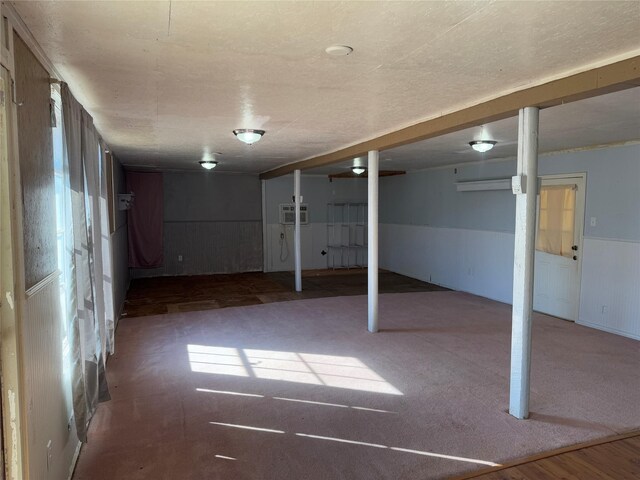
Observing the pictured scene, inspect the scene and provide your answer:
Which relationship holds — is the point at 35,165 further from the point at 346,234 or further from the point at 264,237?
the point at 346,234

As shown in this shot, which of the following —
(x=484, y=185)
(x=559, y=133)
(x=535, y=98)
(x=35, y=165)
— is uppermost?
(x=559, y=133)

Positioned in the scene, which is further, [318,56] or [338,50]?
[318,56]

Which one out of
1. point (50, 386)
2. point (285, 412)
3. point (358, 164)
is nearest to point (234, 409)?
point (285, 412)

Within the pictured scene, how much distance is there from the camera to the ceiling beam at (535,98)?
7.54ft

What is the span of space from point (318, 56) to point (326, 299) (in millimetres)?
5339

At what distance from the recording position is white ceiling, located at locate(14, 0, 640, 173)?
1.74 meters

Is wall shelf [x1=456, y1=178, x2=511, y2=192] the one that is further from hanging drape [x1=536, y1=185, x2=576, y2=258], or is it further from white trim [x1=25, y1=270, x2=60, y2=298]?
white trim [x1=25, y1=270, x2=60, y2=298]

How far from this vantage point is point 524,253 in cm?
311

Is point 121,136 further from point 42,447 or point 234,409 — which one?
point 42,447

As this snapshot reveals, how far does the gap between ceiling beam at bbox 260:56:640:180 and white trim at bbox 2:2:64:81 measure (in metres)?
2.78

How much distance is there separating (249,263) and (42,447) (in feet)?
27.6

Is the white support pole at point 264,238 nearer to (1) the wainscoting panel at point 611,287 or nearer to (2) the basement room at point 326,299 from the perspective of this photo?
(2) the basement room at point 326,299

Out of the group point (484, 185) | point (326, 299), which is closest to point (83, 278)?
point (326, 299)

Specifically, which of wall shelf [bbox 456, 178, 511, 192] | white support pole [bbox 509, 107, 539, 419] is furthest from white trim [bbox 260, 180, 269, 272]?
white support pole [bbox 509, 107, 539, 419]
